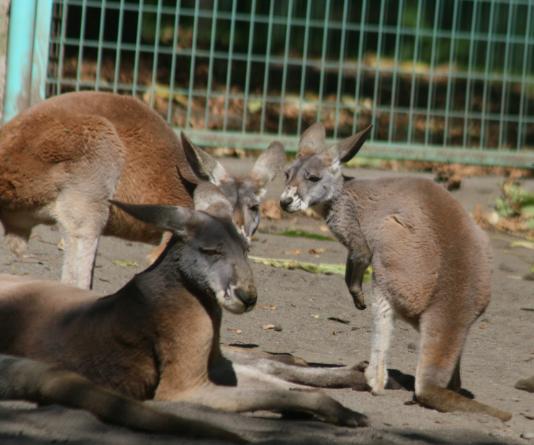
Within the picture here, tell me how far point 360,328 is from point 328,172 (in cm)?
114

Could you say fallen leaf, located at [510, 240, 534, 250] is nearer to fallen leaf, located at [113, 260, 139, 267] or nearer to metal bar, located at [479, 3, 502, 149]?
metal bar, located at [479, 3, 502, 149]

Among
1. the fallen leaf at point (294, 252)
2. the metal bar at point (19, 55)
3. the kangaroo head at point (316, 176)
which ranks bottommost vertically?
the fallen leaf at point (294, 252)

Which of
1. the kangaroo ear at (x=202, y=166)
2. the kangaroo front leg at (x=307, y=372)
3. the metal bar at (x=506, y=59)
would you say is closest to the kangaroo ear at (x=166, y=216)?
the kangaroo front leg at (x=307, y=372)

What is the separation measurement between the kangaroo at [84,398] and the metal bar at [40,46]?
189 inches

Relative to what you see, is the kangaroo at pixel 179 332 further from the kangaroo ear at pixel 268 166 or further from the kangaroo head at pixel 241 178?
the kangaroo ear at pixel 268 166

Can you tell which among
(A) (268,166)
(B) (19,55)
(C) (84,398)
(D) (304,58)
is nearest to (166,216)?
(C) (84,398)

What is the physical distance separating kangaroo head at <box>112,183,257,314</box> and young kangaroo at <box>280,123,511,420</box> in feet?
2.90

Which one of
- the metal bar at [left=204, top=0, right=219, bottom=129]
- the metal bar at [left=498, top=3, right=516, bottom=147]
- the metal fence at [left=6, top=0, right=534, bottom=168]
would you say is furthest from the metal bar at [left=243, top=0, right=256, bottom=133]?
the metal bar at [left=498, top=3, right=516, bottom=147]

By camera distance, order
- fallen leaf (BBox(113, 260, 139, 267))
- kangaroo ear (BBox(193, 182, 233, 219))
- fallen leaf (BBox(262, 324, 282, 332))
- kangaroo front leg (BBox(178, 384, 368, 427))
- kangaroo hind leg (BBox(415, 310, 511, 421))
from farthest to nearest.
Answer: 1. fallen leaf (BBox(113, 260, 139, 267))
2. fallen leaf (BBox(262, 324, 282, 332))
3. kangaroo hind leg (BBox(415, 310, 511, 421))
4. kangaroo ear (BBox(193, 182, 233, 219))
5. kangaroo front leg (BBox(178, 384, 368, 427))

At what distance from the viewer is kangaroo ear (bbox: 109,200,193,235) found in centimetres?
442

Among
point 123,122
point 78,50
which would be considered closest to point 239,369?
point 123,122

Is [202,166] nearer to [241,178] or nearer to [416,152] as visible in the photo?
[241,178]

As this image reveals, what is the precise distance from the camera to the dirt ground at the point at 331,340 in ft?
13.3

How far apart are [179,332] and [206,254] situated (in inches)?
11.2
